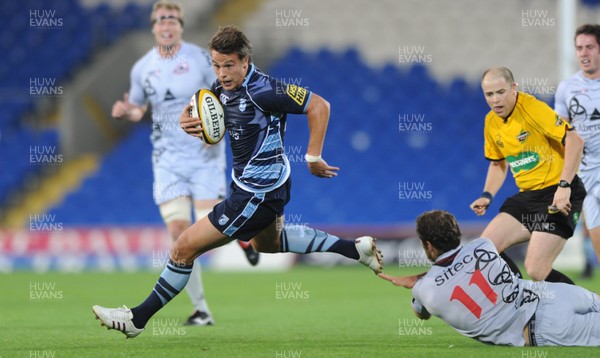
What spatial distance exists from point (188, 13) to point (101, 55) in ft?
7.45

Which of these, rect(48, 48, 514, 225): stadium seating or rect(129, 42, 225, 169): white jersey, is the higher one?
rect(129, 42, 225, 169): white jersey

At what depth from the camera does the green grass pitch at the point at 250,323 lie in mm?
6375

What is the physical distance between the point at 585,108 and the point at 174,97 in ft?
12.4

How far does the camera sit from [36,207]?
19656 mm

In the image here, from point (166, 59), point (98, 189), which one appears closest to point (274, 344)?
point (166, 59)

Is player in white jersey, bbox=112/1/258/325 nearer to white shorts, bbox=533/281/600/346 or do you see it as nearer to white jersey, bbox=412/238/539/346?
white jersey, bbox=412/238/539/346

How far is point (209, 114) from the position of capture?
6.40 metres

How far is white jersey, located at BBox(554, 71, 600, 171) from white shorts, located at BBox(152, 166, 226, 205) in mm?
3177

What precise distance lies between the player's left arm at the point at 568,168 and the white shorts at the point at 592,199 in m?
1.24

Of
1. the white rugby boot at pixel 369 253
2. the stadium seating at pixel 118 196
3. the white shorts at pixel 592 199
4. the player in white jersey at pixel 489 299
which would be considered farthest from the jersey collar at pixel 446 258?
the stadium seating at pixel 118 196

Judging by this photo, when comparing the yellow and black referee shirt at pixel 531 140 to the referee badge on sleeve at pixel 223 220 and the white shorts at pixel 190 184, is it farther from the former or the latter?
the white shorts at pixel 190 184

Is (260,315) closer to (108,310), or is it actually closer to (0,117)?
(108,310)

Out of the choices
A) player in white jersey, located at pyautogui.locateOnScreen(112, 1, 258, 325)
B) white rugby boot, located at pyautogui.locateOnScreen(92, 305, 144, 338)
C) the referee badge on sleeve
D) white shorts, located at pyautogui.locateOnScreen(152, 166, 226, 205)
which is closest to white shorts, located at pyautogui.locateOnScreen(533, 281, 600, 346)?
the referee badge on sleeve

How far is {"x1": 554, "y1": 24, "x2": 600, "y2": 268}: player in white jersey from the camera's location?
788 cm
